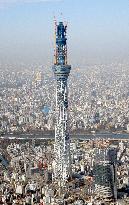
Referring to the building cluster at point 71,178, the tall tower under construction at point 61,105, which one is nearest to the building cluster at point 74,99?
the building cluster at point 71,178

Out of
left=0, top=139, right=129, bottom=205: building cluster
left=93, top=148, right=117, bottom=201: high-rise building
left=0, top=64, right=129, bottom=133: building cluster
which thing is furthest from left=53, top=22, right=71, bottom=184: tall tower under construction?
left=0, top=64, right=129, bottom=133: building cluster

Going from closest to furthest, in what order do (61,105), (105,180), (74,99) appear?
(105,180) → (61,105) → (74,99)

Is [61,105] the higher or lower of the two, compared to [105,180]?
higher

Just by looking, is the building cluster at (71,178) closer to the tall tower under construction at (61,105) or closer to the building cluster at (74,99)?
the tall tower under construction at (61,105)

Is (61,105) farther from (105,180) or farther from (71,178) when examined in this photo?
(105,180)

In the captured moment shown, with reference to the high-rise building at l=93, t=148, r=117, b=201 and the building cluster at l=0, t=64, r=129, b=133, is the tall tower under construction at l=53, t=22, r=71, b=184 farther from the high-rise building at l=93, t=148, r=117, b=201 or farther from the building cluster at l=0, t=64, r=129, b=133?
the building cluster at l=0, t=64, r=129, b=133

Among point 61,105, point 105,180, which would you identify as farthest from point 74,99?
point 105,180

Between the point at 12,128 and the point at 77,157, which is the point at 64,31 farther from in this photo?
the point at 12,128
